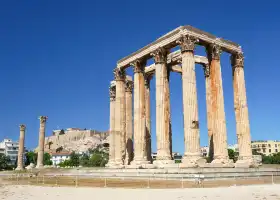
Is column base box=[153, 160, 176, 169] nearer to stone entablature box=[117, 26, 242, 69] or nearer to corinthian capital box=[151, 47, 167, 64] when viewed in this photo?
corinthian capital box=[151, 47, 167, 64]

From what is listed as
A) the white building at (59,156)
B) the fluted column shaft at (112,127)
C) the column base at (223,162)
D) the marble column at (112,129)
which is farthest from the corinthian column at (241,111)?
the white building at (59,156)

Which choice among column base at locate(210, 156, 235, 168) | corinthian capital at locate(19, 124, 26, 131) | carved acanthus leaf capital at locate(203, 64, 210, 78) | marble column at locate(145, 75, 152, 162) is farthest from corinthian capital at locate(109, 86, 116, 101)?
corinthian capital at locate(19, 124, 26, 131)

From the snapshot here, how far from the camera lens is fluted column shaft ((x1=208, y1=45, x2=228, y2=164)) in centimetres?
3431

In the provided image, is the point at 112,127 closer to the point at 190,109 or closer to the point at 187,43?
the point at 190,109

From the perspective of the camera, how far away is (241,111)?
127ft

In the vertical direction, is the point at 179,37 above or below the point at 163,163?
above

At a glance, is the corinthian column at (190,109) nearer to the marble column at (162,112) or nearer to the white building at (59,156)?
the marble column at (162,112)

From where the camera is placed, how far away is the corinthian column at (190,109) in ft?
103

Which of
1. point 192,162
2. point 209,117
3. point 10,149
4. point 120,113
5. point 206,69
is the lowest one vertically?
point 192,162

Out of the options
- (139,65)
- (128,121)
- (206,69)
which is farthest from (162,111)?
(128,121)

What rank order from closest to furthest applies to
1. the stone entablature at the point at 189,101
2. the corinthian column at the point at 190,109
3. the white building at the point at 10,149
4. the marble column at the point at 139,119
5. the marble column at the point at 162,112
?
the corinthian column at the point at 190,109
the stone entablature at the point at 189,101
the marble column at the point at 162,112
the marble column at the point at 139,119
the white building at the point at 10,149

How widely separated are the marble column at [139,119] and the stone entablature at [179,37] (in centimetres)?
195

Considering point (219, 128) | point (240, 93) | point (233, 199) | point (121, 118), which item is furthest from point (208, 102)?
point (233, 199)

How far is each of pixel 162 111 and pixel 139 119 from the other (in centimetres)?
511
